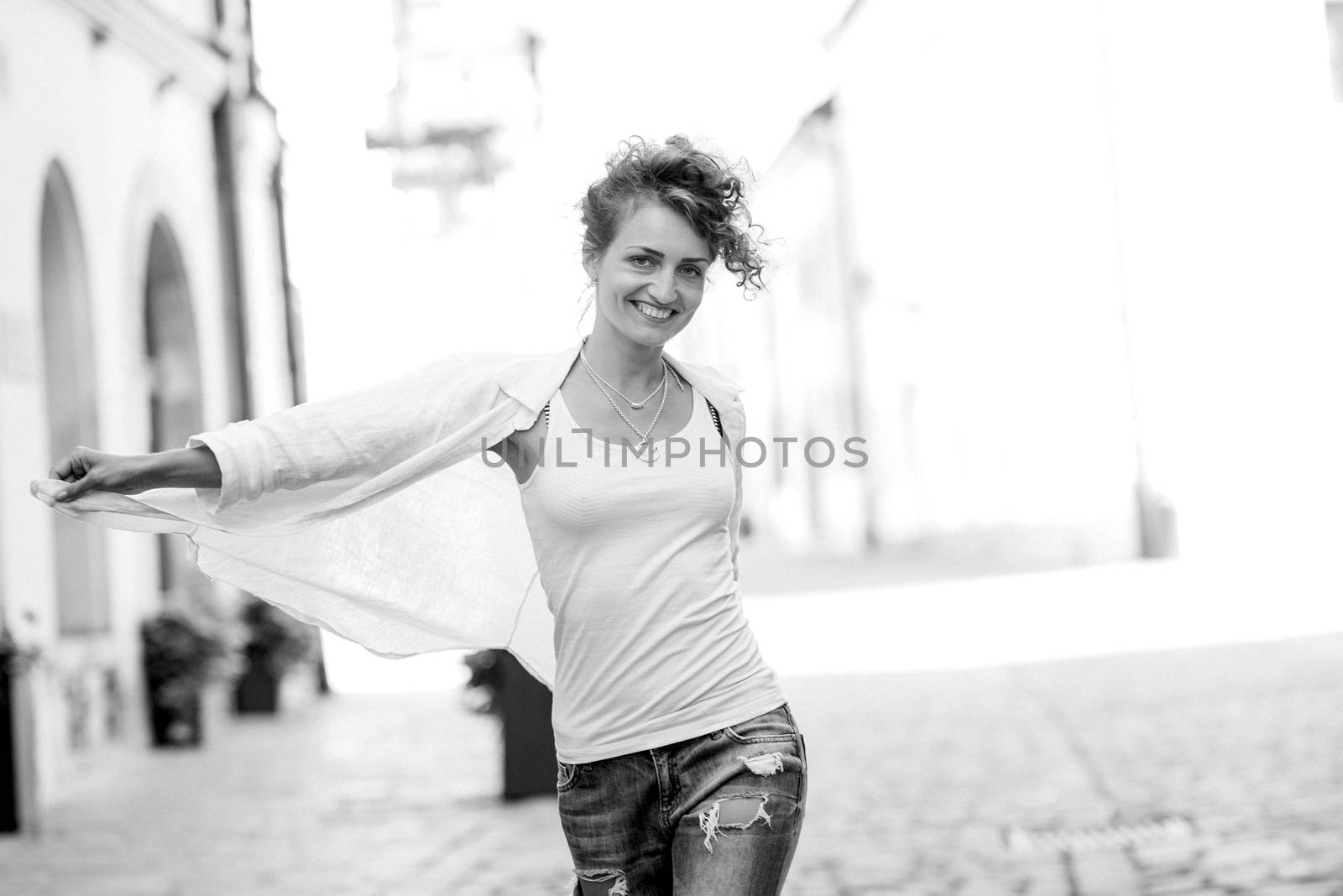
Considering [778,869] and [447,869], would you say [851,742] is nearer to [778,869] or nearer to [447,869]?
[447,869]

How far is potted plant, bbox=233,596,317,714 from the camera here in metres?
12.7

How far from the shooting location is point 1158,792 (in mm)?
7078

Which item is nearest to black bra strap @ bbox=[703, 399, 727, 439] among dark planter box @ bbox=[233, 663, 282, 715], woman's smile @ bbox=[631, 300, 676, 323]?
woman's smile @ bbox=[631, 300, 676, 323]

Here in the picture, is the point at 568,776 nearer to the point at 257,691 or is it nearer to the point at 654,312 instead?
the point at 654,312

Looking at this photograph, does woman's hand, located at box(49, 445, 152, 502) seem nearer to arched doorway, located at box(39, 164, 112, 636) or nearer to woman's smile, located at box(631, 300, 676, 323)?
woman's smile, located at box(631, 300, 676, 323)

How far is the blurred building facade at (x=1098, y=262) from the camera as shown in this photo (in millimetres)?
18000

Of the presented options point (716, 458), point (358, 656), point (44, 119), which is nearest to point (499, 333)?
point (358, 656)

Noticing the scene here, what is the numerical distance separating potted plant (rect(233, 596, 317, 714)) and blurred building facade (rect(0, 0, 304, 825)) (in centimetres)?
59

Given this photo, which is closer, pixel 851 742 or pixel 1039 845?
pixel 1039 845

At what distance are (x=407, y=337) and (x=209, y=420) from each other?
13009 mm

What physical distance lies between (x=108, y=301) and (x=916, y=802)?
608cm

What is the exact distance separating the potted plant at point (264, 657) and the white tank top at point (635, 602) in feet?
34.1

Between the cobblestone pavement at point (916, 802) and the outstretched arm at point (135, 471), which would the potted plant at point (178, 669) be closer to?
the cobblestone pavement at point (916, 802)

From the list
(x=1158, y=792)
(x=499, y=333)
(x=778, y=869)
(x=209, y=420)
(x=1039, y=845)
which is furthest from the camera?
(x=499, y=333)
